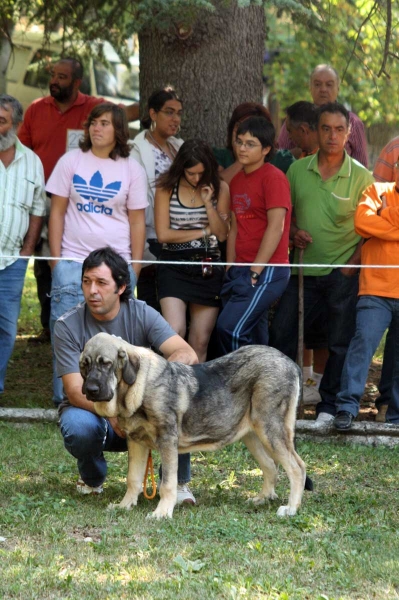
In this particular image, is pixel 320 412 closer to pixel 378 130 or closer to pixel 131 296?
pixel 131 296

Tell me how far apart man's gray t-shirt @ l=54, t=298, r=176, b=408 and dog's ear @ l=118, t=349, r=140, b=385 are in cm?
47

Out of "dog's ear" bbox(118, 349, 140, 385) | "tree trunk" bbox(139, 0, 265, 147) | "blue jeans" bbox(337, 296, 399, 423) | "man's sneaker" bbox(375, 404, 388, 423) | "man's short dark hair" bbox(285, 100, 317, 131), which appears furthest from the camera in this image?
"tree trunk" bbox(139, 0, 265, 147)

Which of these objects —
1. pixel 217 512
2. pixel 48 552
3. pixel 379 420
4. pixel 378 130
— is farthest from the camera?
pixel 378 130

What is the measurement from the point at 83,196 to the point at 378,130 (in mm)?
15858

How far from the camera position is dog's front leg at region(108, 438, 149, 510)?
577cm

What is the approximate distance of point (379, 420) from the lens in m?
8.23

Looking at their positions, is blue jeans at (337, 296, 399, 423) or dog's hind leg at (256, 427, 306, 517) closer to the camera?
dog's hind leg at (256, 427, 306, 517)

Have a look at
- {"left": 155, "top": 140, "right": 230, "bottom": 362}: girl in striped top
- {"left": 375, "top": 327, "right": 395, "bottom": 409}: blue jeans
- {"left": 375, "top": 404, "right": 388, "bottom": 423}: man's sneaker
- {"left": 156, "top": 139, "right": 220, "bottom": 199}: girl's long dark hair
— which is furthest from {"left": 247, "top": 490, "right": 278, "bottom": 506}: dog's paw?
{"left": 156, "top": 139, "right": 220, "bottom": 199}: girl's long dark hair

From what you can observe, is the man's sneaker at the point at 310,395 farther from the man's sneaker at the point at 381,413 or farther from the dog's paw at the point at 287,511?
the dog's paw at the point at 287,511

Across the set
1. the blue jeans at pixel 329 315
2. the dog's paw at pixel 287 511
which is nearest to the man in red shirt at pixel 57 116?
the blue jeans at pixel 329 315

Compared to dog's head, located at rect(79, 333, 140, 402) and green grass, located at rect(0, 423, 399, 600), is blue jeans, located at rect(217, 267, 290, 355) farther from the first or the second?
dog's head, located at rect(79, 333, 140, 402)

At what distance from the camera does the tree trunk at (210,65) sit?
9058mm

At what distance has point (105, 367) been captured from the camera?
17.2ft

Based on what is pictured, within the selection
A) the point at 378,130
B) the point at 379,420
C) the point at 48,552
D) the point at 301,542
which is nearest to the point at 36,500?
the point at 48,552
